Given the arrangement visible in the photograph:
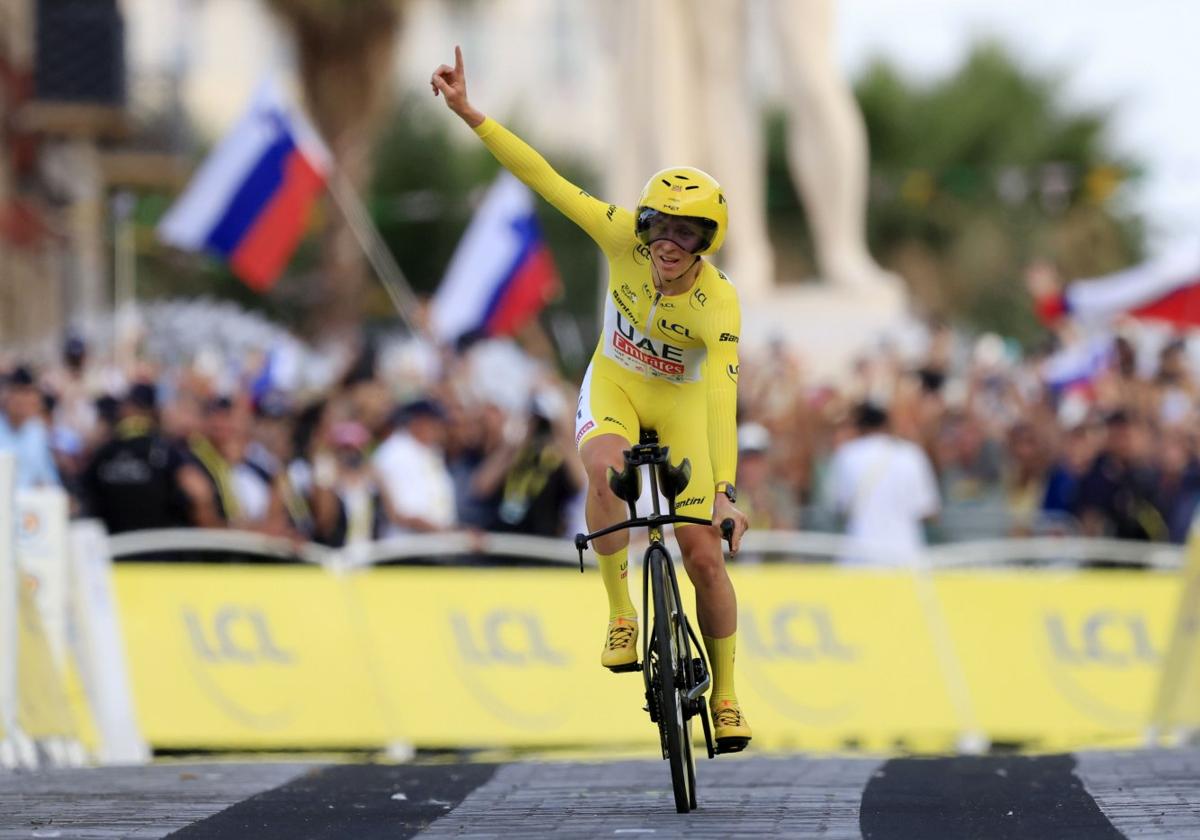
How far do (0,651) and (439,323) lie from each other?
1020 cm

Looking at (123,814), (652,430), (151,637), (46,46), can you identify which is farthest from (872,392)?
(123,814)

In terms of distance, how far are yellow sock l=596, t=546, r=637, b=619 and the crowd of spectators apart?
562cm

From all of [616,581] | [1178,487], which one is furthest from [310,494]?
[616,581]

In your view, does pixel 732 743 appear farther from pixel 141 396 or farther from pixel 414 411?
pixel 414 411

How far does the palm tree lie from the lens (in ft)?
119

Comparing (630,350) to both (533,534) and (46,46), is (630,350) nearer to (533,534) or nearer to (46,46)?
(533,534)

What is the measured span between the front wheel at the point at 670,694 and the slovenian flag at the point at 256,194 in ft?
38.7

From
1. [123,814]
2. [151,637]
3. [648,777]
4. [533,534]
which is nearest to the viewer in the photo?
[123,814]

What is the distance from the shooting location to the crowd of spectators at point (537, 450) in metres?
15.0

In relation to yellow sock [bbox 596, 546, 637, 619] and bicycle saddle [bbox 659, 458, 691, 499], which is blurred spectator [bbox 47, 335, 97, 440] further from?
bicycle saddle [bbox 659, 458, 691, 499]

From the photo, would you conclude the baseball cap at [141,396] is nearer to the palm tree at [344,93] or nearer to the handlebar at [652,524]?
the handlebar at [652,524]

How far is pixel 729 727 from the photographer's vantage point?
30.5 ft

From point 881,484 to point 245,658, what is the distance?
4.14m

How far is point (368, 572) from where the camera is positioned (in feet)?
48.2
